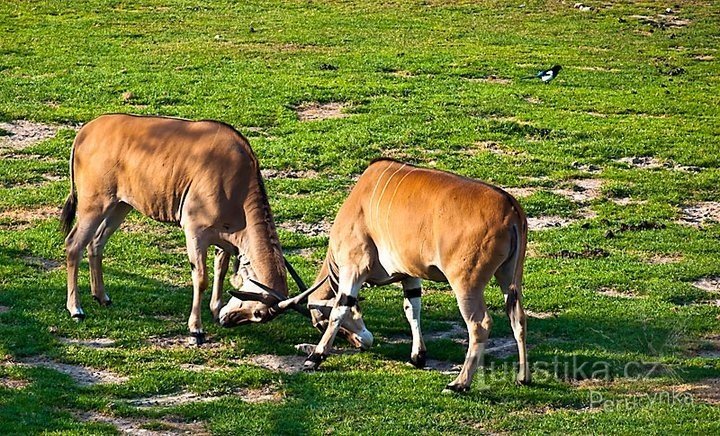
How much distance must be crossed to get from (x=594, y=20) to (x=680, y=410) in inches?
777

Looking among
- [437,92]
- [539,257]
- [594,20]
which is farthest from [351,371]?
[594,20]

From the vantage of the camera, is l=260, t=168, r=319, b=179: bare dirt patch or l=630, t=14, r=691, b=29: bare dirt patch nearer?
l=260, t=168, r=319, b=179: bare dirt patch

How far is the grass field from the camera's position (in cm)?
870

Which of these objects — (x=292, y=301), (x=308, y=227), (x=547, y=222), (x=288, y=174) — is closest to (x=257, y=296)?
(x=292, y=301)

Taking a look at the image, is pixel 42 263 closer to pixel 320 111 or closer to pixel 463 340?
pixel 463 340

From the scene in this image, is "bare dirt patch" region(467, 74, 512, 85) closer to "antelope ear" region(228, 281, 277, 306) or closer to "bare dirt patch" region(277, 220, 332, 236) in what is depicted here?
"bare dirt patch" region(277, 220, 332, 236)

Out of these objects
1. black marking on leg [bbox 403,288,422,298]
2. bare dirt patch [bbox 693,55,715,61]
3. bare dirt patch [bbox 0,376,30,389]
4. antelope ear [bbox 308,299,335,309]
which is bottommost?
bare dirt patch [bbox 693,55,715,61]

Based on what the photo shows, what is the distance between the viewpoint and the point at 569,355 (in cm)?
976

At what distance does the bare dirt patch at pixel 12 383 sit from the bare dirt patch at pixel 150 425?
0.74m

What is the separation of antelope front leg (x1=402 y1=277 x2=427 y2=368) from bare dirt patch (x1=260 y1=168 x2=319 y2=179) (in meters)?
5.84

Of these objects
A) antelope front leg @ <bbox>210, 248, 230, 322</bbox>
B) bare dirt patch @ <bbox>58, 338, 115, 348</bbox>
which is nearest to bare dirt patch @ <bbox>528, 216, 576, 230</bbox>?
antelope front leg @ <bbox>210, 248, 230, 322</bbox>

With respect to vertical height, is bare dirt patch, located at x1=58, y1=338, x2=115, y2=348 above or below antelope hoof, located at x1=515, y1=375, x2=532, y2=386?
below

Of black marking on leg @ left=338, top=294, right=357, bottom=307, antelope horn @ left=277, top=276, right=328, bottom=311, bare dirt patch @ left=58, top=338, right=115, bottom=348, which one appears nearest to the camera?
black marking on leg @ left=338, top=294, right=357, bottom=307

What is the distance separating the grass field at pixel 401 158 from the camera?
870 cm
